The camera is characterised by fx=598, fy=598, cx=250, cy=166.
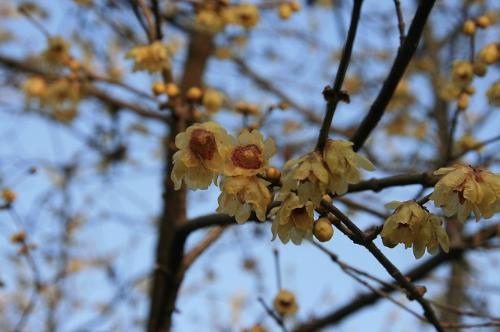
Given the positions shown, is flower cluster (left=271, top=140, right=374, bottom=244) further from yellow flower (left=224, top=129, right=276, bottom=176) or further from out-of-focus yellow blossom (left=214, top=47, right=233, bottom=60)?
out-of-focus yellow blossom (left=214, top=47, right=233, bottom=60)

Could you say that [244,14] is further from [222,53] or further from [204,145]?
[204,145]

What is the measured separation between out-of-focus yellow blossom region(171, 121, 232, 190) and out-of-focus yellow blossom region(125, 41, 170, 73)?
147 centimetres

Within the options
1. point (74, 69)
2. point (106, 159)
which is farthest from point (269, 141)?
point (106, 159)

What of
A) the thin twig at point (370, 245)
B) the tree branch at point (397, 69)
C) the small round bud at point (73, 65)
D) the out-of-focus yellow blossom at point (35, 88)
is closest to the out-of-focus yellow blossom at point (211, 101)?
the small round bud at point (73, 65)

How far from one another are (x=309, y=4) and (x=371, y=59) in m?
1.30

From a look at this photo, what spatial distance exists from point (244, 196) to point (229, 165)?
9cm

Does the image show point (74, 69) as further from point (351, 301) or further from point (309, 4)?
point (309, 4)

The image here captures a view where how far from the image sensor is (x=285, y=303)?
249 centimetres

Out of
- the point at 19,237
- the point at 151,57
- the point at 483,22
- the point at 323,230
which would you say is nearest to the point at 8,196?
the point at 19,237

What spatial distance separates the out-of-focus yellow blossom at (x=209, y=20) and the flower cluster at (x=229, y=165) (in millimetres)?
2093

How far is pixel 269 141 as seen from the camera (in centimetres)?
140

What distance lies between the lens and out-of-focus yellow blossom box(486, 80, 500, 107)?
2.36m

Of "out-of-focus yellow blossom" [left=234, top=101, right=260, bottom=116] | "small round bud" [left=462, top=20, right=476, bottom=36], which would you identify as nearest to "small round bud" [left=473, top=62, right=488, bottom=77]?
"small round bud" [left=462, top=20, right=476, bottom=36]

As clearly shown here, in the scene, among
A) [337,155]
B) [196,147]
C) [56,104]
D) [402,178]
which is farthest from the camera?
[56,104]
